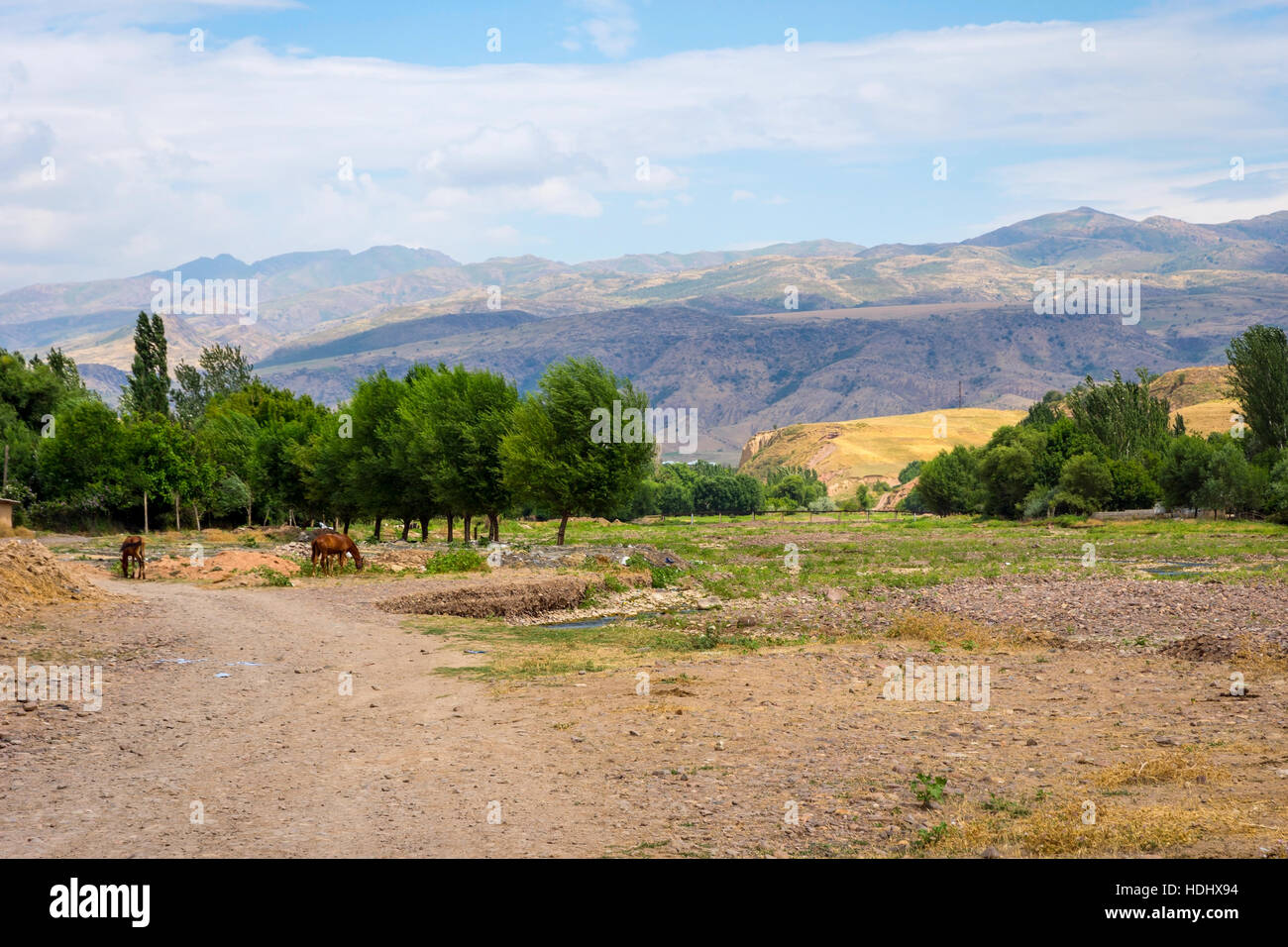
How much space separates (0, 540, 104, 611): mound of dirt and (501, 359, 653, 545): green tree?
2473 centimetres

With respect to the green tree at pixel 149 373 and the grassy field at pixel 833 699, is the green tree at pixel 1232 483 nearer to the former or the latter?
the grassy field at pixel 833 699

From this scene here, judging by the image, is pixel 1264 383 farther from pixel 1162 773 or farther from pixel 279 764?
pixel 279 764

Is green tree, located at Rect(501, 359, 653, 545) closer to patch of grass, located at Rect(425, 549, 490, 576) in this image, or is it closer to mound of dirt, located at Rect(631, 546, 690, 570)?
mound of dirt, located at Rect(631, 546, 690, 570)

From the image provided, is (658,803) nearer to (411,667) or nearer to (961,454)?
(411,667)

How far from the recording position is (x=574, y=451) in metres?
50.7

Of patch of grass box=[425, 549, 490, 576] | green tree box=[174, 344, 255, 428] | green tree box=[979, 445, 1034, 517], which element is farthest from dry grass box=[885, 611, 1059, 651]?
green tree box=[174, 344, 255, 428]

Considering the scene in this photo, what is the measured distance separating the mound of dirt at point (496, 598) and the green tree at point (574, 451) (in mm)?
14777

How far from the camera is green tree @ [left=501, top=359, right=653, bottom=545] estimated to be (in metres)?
50.3

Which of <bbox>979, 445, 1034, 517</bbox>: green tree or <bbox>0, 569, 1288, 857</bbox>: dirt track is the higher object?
<bbox>979, 445, 1034, 517</bbox>: green tree

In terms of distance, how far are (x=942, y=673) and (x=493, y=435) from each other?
39.7 meters

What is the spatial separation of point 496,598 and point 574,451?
1930 centimetres

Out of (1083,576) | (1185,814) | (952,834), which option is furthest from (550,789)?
(1083,576)

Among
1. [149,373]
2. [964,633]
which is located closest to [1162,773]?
[964,633]

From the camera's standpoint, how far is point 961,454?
134250 millimetres
